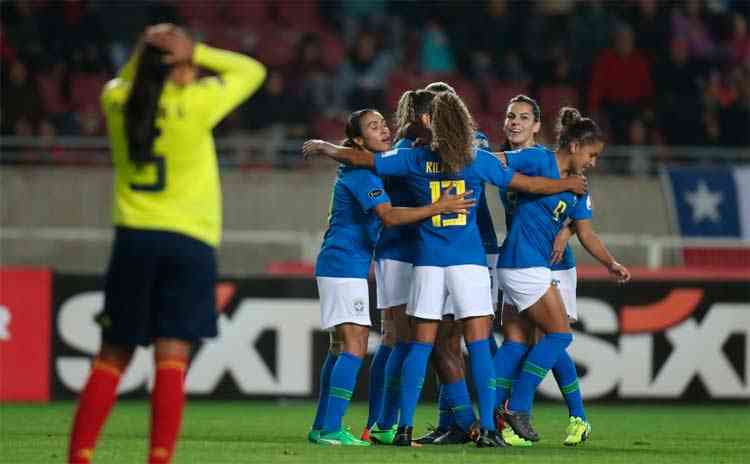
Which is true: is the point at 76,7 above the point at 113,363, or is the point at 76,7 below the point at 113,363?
above

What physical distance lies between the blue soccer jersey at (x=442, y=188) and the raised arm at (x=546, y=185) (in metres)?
0.12

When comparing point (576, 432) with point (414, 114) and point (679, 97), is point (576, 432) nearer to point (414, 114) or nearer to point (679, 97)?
point (414, 114)

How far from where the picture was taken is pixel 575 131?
29.6 ft

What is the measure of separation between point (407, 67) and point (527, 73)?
143cm

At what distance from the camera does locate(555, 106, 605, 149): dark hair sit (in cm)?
899

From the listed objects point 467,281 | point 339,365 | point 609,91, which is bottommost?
point 339,365

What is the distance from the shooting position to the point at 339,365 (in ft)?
28.3

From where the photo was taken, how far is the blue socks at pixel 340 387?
859 centimetres

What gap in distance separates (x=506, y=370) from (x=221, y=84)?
3.59 m

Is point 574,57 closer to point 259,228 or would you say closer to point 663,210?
point 663,210

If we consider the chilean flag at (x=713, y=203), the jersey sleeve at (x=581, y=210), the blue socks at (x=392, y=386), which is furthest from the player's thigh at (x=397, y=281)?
the chilean flag at (x=713, y=203)

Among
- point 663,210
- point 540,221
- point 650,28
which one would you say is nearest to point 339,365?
point 540,221

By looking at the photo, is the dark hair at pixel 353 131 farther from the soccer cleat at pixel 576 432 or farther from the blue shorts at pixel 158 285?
the blue shorts at pixel 158 285

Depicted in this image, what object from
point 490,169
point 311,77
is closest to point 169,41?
point 490,169
